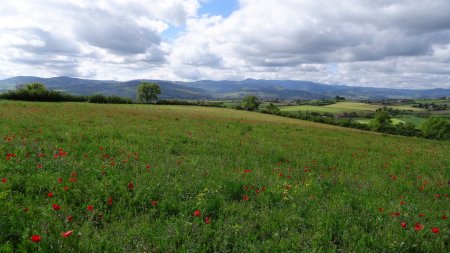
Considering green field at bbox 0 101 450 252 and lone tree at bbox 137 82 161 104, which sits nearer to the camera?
green field at bbox 0 101 450 252

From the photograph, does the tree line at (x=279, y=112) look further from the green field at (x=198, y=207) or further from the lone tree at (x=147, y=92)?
the green field at (x=198, y=207)

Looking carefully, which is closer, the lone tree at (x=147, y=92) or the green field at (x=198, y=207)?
the green field at (x=198, y=207)

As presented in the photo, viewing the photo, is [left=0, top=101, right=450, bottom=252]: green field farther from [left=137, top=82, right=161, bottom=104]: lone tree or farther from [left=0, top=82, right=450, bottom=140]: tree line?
[left=137, top=82, right=161, bottom=104]: lone tree

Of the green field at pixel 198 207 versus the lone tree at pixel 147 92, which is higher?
the lone tree at pixel 147 92

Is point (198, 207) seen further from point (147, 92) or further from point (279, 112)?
point (147, 92)

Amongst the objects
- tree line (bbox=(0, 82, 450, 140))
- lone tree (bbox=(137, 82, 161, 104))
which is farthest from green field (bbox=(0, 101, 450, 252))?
lone tree (bbox=(137, 82, 161, 104))

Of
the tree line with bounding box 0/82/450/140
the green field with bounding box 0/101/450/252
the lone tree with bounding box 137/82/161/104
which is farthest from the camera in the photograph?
the lone tree with bounding box 137/82/161/104

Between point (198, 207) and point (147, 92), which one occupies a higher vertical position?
point (147, 92)

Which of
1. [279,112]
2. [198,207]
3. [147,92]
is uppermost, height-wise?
[147,92]

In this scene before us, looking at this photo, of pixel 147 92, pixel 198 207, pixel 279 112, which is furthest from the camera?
pixel 147 92

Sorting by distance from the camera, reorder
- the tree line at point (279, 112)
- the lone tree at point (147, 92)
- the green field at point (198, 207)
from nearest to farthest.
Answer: the green field at point (198, 207), the tree line at point (279, 112), the lone tree at point (147, 92)

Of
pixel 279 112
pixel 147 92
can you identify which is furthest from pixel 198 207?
pixel 147 92

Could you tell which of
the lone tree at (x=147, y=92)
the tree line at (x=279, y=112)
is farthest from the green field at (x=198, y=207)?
the lone tree at (x=147, y=92)

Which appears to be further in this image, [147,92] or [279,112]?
[147,92]
